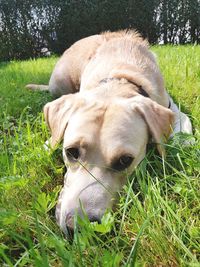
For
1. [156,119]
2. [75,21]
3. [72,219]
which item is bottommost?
[75,21]

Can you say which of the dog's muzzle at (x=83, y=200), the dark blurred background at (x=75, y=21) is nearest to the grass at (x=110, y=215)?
the dog's muzzle at (x=83, y=200)

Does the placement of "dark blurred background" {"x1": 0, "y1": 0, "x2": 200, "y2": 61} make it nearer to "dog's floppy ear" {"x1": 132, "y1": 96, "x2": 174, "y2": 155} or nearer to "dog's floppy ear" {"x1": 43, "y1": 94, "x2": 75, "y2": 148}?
"dog's floppy ear" {"x1": 43, "y1": 94, "x2": 75, "y2": 148}

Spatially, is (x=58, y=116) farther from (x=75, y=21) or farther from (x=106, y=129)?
(x=75, y=21)

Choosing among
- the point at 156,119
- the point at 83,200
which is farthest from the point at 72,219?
the point at 156,119

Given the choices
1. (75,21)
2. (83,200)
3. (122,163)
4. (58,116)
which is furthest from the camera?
(75,21)

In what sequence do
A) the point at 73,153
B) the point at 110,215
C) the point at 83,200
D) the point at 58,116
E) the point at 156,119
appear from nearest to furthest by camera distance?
the point at 110,215
the point at 83,200
the point at 73,153
the point at 156,119
the point at 58,116

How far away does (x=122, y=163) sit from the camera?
8.57ft

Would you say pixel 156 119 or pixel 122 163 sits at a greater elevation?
pixel 156 119

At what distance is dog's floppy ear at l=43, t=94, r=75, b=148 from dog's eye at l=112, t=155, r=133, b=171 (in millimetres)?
633

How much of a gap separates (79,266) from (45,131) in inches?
80.0

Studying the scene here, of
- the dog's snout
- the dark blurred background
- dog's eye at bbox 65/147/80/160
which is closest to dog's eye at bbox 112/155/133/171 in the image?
dog's eye at bbox 65/147/80/160

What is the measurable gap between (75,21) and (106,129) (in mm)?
11541

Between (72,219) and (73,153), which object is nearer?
(72,219)

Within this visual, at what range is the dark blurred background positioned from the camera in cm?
1362
